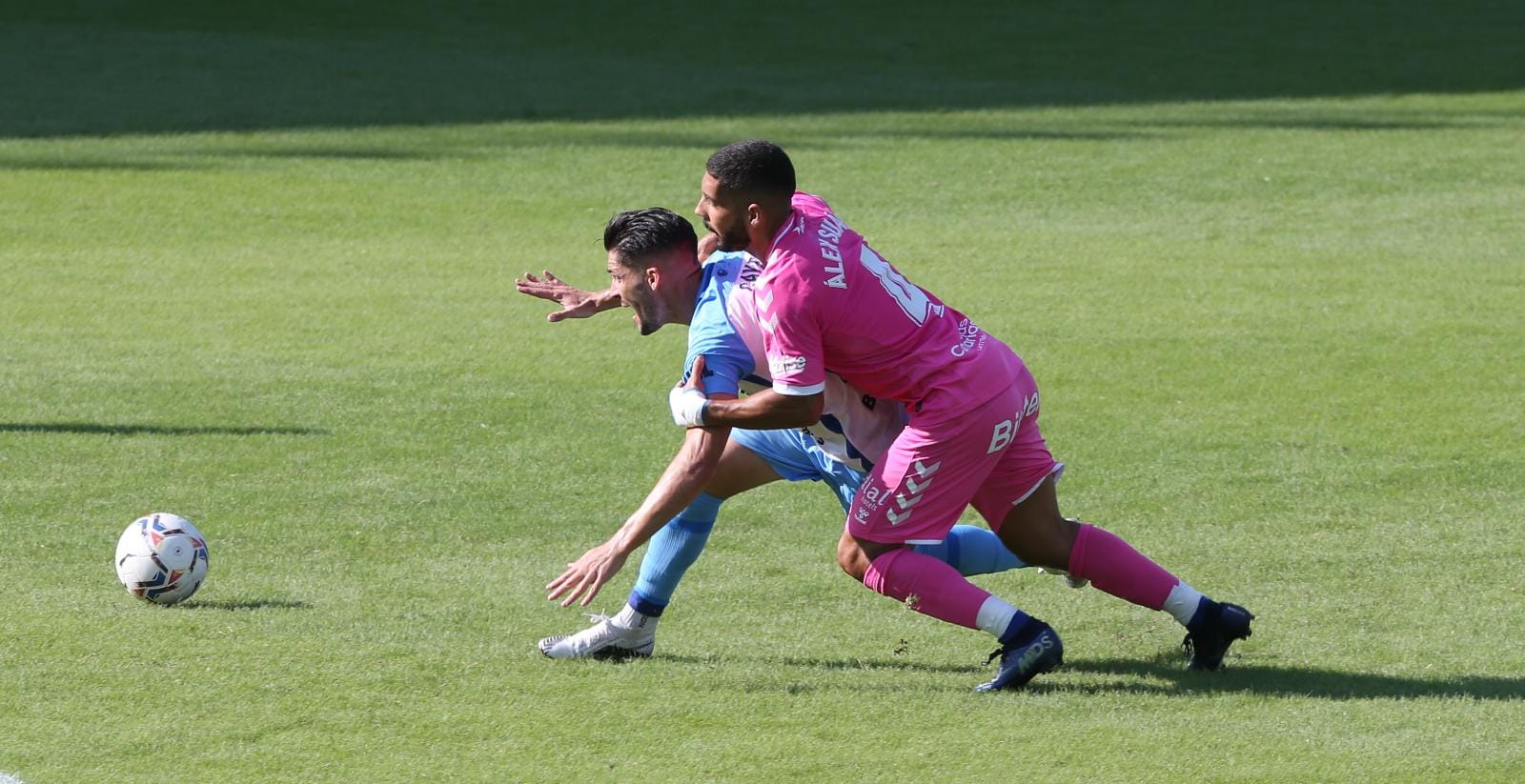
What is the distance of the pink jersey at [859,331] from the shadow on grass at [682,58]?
44.7 feet

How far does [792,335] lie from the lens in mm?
5246

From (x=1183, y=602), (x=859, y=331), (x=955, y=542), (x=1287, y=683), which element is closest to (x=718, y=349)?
(x=859, y=331)

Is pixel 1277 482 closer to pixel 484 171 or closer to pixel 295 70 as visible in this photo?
pixel 484 171

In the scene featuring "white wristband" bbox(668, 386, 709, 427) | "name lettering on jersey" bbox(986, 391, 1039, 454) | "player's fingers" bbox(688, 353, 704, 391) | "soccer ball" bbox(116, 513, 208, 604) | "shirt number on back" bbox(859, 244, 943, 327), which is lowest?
"soccer ball" bbox(116, 513, 208, 604)

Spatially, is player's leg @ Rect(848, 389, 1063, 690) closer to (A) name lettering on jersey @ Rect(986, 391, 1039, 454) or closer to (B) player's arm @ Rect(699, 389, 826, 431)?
(A) name lettering on jersey @ Rect(986, 391, 1039, 454)

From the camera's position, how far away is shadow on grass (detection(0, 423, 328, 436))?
9180 mm

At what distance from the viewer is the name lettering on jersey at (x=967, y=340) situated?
557 centimetres

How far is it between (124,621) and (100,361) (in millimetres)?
5063

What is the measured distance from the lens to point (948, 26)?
86.9ft

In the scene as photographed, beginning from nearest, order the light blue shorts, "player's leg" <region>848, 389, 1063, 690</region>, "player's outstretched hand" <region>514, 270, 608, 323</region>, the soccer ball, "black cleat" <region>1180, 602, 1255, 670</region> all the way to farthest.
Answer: "player's leg" <region>848, 389, 1063, 690</region> < "black cleat" <region>1180, 602, 1255, 670</region> < the light blue shorts < "player's outstretched hand" <region>514, 270, 608, 323</region> < the soccer ball

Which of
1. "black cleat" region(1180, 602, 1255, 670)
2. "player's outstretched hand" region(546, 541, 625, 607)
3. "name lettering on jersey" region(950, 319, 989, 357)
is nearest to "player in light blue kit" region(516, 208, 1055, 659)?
"player's outstretched hand" region(546, 541, 625, 607)

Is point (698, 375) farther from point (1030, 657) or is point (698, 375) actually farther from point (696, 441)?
point (1030, 657)

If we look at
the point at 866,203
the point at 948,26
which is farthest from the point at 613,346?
the point at 948,26

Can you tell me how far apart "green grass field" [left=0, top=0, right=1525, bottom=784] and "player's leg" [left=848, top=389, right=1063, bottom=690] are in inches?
7.4
